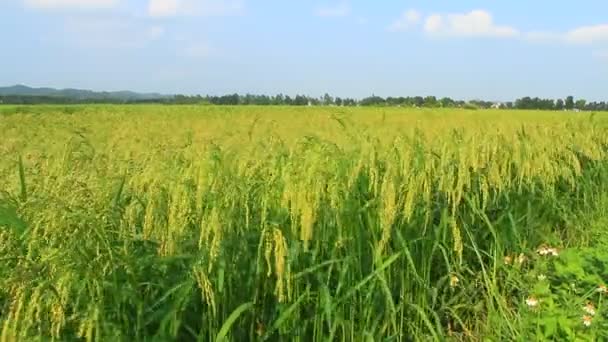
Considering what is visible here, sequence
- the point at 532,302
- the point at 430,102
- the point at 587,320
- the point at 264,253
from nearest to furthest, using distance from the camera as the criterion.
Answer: the point at 264,253, the point at 587,320, the point at 532,302, the point at 430,102

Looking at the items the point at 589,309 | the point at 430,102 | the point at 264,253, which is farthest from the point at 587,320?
the point at 430,102

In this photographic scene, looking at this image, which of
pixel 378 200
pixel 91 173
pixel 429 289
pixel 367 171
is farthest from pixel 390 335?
pixel 91 173

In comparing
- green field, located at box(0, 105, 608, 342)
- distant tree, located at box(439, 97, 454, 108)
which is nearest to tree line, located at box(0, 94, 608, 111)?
distant tree, located at box(439, 97, 454, 108)

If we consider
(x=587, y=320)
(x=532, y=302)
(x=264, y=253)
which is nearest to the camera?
(x=264, y=253)

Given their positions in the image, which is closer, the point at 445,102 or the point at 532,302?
the point at 532,302

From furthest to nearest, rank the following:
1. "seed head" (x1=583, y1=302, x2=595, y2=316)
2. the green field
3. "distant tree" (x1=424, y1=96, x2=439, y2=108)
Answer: "distant tree" (x1=424, y1=96, x2=439, y2=108) → "seed head" (x1=583, y1=302, x2=595, y2=316) → the green field

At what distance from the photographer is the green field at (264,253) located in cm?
197

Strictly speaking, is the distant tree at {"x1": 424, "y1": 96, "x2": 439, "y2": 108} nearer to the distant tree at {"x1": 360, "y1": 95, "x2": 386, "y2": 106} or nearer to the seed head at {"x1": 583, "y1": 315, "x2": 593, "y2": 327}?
the distant tree at {"x1": 360, "y1": 95, "x2": 386, "y2": 106}

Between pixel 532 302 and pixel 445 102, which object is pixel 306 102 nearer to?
pixel 445 102

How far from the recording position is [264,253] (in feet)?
7.89

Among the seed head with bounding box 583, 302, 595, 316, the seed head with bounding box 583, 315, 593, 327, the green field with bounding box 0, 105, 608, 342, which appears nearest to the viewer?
the green field with bounding box 0, 105, 608, 342

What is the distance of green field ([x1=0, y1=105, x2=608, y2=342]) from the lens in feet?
6.45

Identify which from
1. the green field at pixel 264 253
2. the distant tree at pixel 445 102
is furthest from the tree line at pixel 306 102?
the green field at pixel 264 253

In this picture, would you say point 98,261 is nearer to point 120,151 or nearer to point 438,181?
point 120,151
